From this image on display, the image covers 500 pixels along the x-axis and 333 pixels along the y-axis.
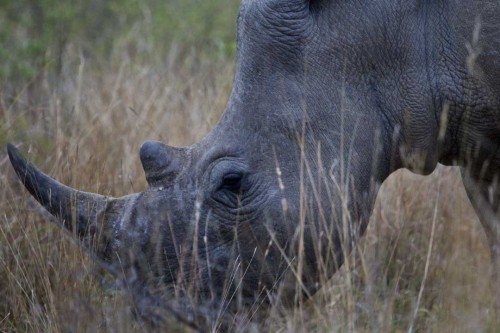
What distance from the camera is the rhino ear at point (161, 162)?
14.8 feet

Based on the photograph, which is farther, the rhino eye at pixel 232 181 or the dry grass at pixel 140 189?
the rhino eye at pixel 232 181

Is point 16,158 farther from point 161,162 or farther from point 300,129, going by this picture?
point 300,129

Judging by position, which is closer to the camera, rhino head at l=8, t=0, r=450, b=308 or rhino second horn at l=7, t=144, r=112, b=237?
rhino head at l=8, t=0, r=450, b=308

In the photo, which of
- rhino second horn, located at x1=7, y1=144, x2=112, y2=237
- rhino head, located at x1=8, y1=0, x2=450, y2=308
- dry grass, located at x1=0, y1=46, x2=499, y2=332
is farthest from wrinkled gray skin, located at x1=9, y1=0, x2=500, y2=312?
dry grass, located at x1=0, y1=46, x2=499, y2=332

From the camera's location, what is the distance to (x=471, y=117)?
4.53 metres

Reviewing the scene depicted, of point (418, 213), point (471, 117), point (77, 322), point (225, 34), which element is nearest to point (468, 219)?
point (418, 213)

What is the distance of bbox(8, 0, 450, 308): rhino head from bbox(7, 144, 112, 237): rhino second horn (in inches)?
4.9

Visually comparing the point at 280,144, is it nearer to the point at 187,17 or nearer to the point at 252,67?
the point at 252,67

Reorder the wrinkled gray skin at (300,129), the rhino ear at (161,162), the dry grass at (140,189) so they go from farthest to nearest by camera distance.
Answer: the rhino ear at (161,162)
the wrinkled gray skin at (300,129)
the dry grass at (140,189)

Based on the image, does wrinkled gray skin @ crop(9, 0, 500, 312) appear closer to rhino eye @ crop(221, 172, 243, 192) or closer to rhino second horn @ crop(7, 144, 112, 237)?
rhino eye @ crop(221, 172, 243, 192)

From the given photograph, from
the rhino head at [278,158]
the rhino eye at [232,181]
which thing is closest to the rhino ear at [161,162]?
the rhino head at [278,158]

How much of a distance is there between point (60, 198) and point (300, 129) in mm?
1133

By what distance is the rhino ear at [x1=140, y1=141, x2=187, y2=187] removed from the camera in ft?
14.8

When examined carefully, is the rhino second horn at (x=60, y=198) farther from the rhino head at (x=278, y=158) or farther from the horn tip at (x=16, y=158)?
the rhino head at (x=278, y=158)
